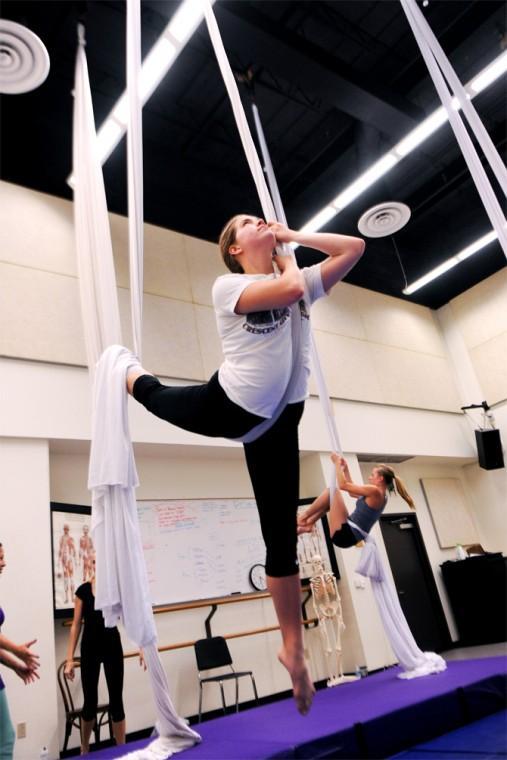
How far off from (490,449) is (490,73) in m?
5.26

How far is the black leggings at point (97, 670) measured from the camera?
3.72 meters

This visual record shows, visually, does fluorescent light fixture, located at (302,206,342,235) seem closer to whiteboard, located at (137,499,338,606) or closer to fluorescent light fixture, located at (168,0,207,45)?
fluorescent light fixture, located at (168,0,207,45)

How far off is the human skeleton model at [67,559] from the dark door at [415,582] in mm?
4502

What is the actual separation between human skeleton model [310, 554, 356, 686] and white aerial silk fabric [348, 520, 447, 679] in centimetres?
156

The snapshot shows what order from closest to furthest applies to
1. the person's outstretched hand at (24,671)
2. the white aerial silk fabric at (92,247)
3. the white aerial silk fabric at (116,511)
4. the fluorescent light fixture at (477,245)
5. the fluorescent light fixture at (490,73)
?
the white aerial silk fabric at (116,511), the person's outstretched hand at (24,671), the white aerial silk fabric at (92,247), the fluorescent light fixture at (490,73), the fluorescent light fixture at (477,245)

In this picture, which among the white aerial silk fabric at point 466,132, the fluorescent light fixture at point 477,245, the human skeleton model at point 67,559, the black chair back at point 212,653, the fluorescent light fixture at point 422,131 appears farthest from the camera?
the fluorescent light fixture at point 477,245

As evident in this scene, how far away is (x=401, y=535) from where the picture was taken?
7883 mm

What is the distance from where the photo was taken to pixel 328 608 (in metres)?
5.86

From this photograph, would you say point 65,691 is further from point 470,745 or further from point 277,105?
point 277,105

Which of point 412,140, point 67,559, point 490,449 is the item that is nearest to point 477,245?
point 412,140

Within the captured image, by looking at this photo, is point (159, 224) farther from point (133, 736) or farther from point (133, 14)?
point (133, 736)

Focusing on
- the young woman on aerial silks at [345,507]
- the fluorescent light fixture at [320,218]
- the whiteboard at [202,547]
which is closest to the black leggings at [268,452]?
the young woman on aerial silks at [345,507]

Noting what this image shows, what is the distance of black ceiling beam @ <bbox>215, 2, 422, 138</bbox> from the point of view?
4621mm

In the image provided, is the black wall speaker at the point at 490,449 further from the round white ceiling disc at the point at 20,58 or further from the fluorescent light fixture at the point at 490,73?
the round white ceiling disc at the point at 20,58
